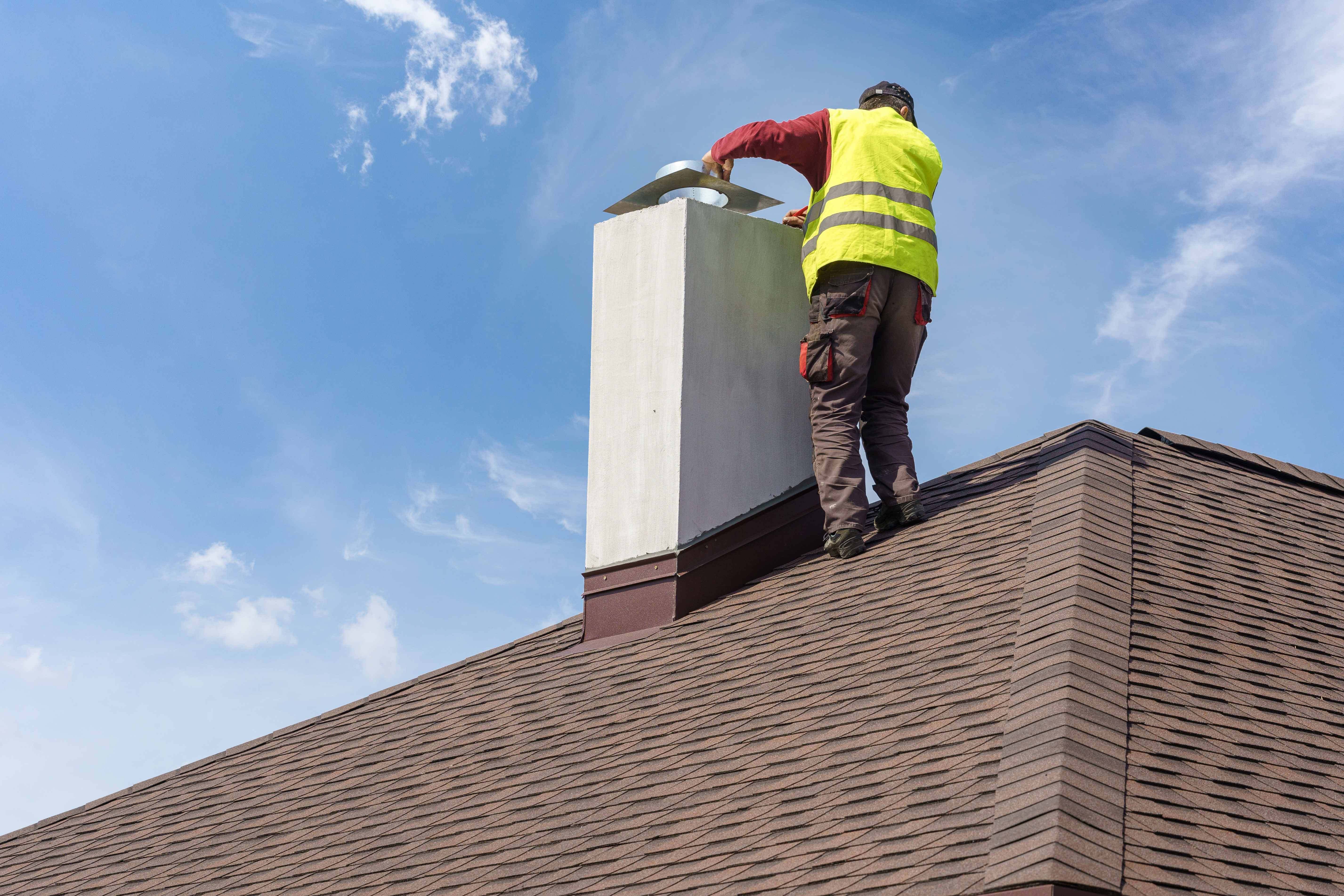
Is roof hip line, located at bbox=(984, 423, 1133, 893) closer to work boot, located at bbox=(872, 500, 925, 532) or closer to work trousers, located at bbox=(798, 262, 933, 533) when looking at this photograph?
work boot, located at bbox=(872, 500, 925, 532)

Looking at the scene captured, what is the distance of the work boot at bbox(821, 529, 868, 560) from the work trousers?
3 centimetres

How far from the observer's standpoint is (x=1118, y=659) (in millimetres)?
4391

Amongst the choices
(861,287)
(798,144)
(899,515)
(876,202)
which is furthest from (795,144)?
(899,515)

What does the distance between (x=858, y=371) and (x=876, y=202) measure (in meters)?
0.85

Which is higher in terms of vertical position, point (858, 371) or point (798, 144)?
point (798, 144)

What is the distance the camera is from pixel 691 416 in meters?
6.55

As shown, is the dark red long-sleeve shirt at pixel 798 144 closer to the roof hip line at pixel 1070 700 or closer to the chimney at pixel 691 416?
the chimney at pixel 691 416

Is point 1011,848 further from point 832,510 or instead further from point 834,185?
point 834,185

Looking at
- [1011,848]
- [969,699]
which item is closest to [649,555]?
[969,699]

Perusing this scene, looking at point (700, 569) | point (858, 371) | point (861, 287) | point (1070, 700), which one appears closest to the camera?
point (1070, 700)

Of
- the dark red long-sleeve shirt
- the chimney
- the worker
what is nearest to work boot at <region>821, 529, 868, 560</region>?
the worker

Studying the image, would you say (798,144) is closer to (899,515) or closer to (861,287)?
(861,287)

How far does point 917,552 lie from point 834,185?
6.18ft

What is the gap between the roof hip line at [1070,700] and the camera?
3.22 meters
